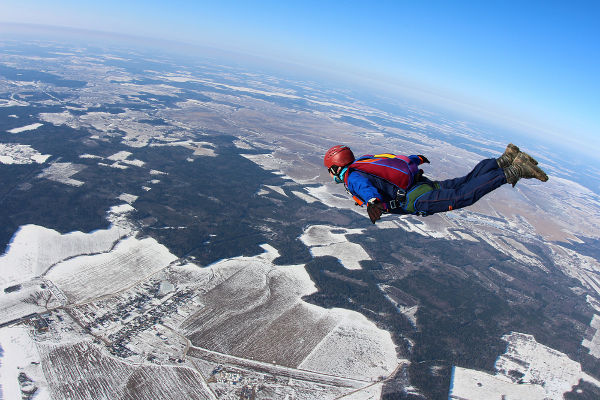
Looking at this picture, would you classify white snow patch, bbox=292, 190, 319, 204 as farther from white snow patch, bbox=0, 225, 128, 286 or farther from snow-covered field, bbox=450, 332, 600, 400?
snow-covered field, bbox=450, 332, 600, 400

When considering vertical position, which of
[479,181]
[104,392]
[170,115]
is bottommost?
[104,392]

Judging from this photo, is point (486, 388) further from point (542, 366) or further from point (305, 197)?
point (305, 197)

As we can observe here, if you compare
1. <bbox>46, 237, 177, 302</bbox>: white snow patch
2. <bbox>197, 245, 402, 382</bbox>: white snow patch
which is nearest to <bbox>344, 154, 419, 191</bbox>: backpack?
<bbox>197, 245, 402, 382</bbox>: white snow patch

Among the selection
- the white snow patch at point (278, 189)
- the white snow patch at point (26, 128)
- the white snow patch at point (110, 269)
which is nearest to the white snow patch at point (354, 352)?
the white snow patch at point (110, 269)

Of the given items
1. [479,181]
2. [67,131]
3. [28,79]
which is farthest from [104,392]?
[28,79]

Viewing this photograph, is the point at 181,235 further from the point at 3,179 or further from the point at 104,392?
the point at 3,179

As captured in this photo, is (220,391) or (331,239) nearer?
(220,391)
